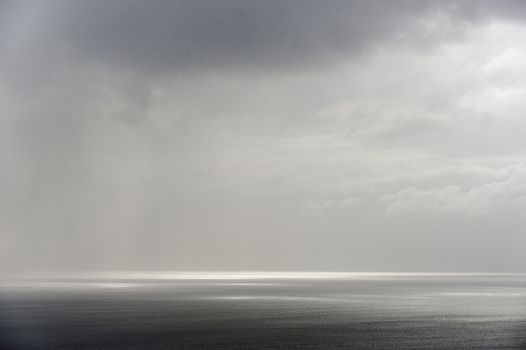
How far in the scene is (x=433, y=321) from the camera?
135250 millimetres

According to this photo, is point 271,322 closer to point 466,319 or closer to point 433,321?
point 433,321

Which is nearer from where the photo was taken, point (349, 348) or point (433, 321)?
point (349, 348)

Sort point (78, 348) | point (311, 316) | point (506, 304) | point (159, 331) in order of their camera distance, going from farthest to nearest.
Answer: point (506, 304), point (311, 316), point (159, 331), point (78, 348)

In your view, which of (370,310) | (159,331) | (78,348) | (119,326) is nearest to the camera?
(78,348)

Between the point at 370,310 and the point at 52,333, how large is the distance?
295 ft

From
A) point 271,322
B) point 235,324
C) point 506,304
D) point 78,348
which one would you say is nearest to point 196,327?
point 235,324

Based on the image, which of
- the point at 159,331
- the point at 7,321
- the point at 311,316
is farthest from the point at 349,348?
the point at 7,321

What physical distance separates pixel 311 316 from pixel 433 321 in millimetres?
25670

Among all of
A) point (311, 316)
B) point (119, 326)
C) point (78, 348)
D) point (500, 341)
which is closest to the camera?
point (78, 348)

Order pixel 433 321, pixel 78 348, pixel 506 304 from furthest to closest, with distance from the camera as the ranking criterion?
1. pixel 506 304
2. pixel 433 321
3. pixel 78 348

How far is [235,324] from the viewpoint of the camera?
12394cm

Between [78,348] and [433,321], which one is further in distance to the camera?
[433,321]

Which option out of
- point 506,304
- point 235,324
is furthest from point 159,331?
point 506,304

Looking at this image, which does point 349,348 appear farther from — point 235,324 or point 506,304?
point 506,304
